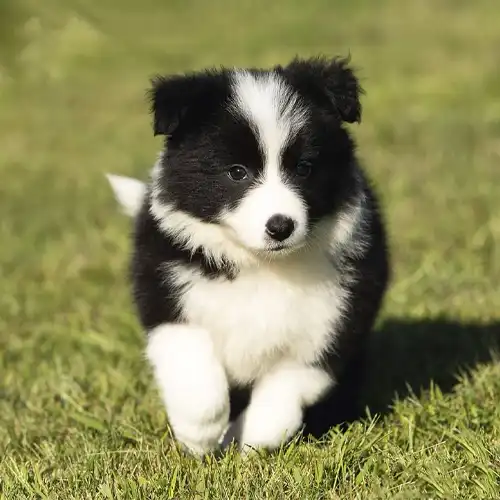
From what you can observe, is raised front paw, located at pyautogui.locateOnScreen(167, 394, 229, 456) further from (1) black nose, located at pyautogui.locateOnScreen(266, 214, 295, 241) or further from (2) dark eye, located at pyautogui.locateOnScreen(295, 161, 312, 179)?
(2) dark eye, located at pyautogui.locateOnScreen(295, 161, 312, 179)

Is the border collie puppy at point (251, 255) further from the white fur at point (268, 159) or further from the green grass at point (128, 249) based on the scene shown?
the green grass at point (128, 249)

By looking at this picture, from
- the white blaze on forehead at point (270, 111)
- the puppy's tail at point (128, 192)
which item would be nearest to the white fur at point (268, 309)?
the white blaze on forehead at point (270, 111)

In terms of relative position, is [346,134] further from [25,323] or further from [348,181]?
[25,323]

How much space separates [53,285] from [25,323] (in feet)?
1.99

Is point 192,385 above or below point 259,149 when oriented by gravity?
below

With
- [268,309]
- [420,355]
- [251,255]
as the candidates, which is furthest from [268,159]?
[420,355]

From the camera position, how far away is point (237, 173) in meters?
3.51

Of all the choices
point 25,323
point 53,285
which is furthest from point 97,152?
point 25,323

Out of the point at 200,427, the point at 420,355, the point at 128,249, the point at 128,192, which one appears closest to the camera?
the point at 200,427

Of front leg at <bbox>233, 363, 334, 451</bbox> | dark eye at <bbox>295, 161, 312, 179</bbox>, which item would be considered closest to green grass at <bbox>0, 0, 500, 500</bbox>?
front leg at <bbox>233, 363, 334, 451</bbox>

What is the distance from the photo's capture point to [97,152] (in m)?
9.66

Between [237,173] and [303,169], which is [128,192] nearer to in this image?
[237,173]

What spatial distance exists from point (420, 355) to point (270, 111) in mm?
1936

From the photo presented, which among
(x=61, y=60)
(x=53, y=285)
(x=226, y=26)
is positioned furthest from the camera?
(x=226, y=26)
